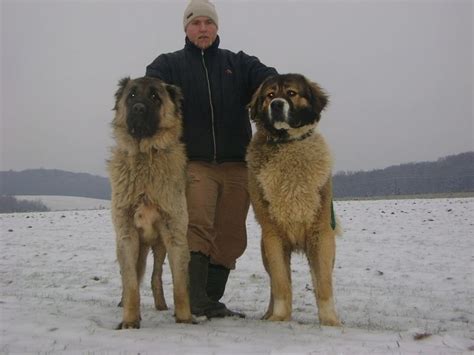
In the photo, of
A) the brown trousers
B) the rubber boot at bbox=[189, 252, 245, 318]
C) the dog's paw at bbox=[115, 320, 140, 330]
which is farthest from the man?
the dog's paw at bbox=[115, 320, 140, 330]

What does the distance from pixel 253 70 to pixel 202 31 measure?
27.9 inches

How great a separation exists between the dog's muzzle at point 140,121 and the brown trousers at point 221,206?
76 centimetres

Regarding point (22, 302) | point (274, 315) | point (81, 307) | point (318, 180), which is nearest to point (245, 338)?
point (274, 315)

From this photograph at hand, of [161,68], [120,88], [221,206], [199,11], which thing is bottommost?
[221,206]

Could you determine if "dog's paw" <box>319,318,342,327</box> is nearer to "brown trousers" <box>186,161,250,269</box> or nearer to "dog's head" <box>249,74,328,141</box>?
"brown trousers" <box>186,161,250,269</box>

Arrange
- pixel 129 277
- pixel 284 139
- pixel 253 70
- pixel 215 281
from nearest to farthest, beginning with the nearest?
pixel 129 277 → pixel 284 139 → pixel 215 281 → pixel 253 70

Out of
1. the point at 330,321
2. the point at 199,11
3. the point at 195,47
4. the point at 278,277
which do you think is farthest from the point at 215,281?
→ the point at 199,11

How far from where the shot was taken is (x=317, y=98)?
4.50 metres

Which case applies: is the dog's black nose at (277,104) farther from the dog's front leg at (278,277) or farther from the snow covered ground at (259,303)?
the snow covered ground at (259,303)

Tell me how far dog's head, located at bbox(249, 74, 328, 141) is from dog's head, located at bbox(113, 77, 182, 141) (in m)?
0.83

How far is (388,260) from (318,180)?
4573 mm

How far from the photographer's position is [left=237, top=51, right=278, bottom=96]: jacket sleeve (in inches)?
202

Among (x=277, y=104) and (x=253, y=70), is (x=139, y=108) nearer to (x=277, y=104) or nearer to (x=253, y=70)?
(x=277, y=104)

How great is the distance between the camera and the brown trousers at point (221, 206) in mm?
4750
